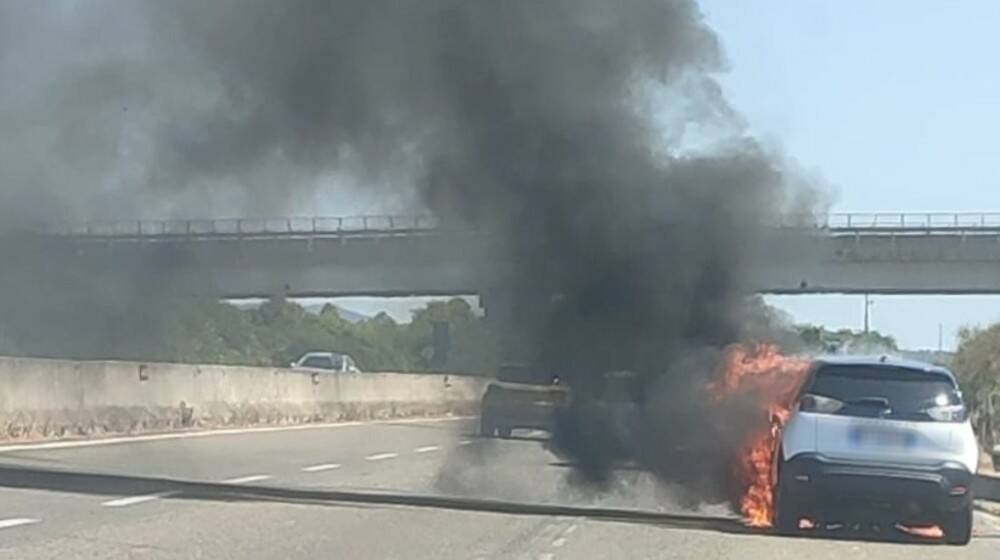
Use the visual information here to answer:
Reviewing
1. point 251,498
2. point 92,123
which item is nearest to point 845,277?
point 92,123

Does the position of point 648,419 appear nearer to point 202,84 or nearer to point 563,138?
point 563,138

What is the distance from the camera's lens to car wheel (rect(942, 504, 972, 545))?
15328mm

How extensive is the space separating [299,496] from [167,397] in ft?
42.9

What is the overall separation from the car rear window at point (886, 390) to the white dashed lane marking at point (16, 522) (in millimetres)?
6671

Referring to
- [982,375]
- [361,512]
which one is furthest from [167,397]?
[982,375]

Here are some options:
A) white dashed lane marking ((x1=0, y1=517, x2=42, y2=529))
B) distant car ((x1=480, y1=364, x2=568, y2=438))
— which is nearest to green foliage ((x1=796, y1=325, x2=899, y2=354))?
distant car ((x1=480, y1=364, x2=568, y2=438))

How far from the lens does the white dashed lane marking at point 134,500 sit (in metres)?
16.1

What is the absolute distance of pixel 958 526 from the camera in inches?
607

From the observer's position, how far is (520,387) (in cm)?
1947

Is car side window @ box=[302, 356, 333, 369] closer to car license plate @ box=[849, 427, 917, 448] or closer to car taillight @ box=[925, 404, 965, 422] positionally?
car license plate @ box=[849, 427, 917, 448]

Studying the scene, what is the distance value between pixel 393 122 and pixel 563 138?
6.33 ft

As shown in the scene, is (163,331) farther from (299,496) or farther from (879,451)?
(879,451)

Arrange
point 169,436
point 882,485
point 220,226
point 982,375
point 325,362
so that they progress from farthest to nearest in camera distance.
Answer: point 982,375
point 325,362
point 169,436
point 220,226
point 882,485

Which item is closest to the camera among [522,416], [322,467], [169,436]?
[522,416]
